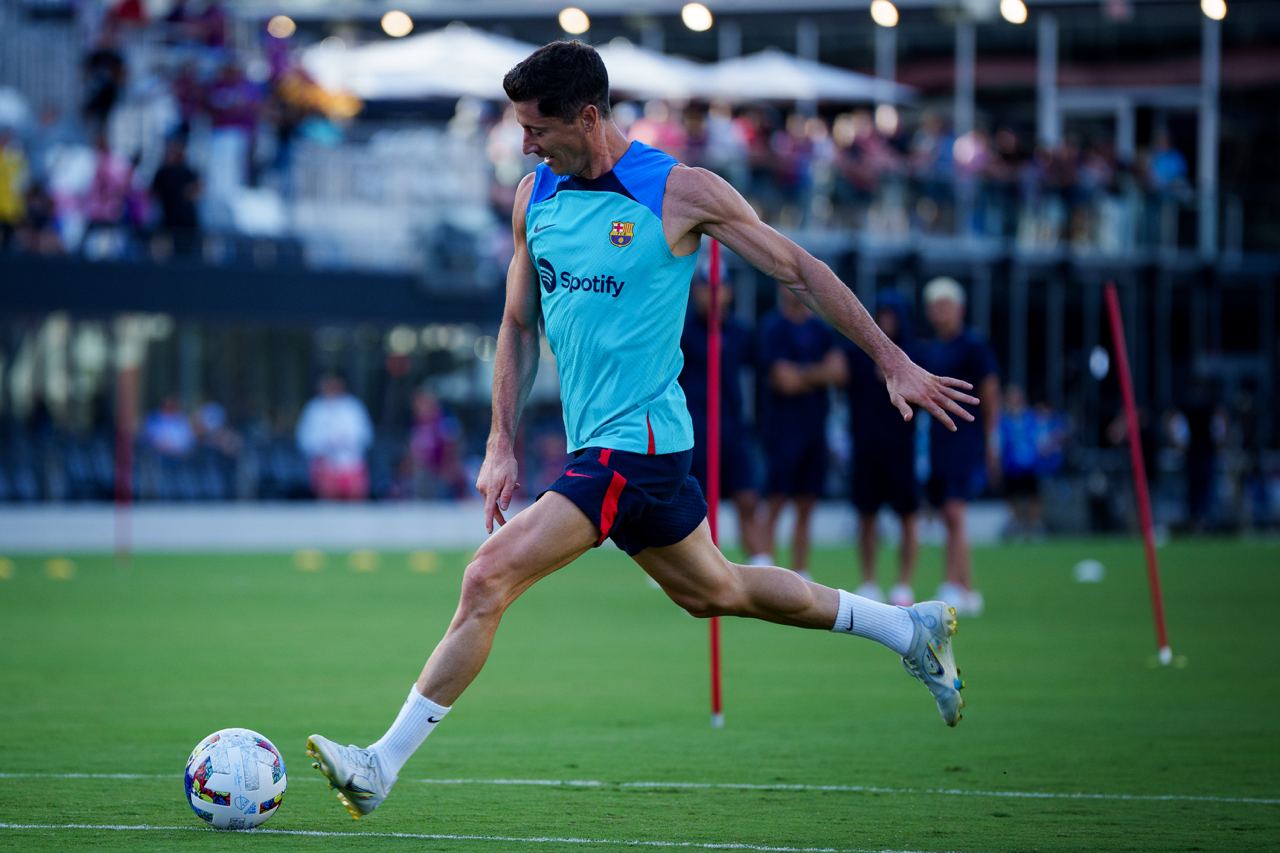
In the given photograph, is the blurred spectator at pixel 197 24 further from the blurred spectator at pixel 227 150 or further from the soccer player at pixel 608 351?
the soccer player at pixel 608 351

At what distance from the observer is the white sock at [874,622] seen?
7203mm

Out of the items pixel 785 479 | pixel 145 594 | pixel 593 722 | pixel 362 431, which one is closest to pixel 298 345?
pixel 362 431

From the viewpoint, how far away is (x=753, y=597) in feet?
22.8

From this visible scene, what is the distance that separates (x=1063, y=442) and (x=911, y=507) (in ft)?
55.1

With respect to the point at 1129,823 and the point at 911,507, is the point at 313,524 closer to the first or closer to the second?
the point at 911,507

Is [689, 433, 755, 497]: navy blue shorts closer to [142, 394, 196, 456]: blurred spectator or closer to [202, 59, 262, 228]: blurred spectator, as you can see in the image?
[142, 394, 196, 456]: blurred spectator

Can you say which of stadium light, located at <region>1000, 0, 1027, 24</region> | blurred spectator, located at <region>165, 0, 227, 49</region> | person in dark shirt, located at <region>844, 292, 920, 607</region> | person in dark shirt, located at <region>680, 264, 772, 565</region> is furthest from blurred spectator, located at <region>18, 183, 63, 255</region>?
person in dark shirt, located at <region>844, 292, 920, 607</region>

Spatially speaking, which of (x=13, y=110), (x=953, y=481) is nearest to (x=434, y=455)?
(x=13, y=110)

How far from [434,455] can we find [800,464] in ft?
40.2

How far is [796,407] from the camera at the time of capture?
16188 mm

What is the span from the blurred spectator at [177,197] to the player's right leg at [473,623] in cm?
1958

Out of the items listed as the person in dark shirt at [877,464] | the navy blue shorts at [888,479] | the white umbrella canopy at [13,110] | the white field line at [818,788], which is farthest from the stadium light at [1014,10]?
the white field line at [818,788]

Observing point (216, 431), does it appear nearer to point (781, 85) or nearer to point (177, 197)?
point (177, 197)

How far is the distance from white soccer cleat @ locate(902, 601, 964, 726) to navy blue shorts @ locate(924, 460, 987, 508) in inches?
285
